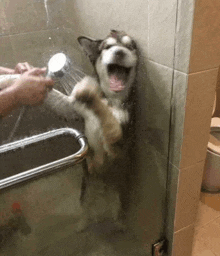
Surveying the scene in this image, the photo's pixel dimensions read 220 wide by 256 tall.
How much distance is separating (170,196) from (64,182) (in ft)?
1.24

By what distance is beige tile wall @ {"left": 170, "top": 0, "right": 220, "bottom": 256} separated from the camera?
553mm

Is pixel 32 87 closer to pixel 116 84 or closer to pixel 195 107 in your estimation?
pixel 116 84

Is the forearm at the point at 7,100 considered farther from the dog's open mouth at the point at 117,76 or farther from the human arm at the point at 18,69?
the dog's open mouth at the point at 117,76

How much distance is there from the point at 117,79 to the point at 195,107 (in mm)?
233

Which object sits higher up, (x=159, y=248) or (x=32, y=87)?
(x=32, y=87)

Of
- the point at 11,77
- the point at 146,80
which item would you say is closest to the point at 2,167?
the point at 11,77

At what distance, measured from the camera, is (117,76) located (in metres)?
0.69

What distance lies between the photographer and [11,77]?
598 mm

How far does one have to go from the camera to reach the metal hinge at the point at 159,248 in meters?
1.00

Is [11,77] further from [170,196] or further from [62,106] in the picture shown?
[170,196]

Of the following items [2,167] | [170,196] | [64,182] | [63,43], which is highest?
[63,43]

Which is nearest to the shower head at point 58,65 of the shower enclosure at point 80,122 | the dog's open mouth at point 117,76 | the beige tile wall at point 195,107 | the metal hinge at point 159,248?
the shower enclosure at point 80,122

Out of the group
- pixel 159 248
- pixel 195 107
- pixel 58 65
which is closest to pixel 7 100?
pixel 58 65

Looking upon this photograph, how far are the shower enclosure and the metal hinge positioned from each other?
0.02m
